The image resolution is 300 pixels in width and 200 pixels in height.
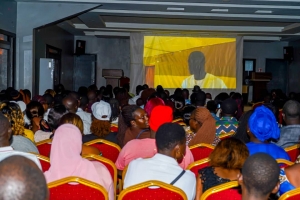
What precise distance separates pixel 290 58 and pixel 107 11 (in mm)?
8296

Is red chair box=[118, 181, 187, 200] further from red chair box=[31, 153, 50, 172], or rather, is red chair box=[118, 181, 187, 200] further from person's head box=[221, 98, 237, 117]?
person's head box=[221, 98, 237, 117]

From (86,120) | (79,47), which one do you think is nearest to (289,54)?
(79,47)

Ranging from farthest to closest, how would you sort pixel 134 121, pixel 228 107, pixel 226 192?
pixel 228 107
pixel 134 121
pixel 226 192

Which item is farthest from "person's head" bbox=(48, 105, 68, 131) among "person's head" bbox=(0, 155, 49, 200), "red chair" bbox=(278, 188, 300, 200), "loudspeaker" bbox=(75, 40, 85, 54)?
"loudspeaker" bbox=(75, 40, 85, 54)

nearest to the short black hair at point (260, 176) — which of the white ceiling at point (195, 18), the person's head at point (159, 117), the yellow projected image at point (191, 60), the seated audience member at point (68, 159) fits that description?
the seated audience member at point (68, 159)

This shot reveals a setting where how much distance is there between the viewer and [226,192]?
274 centimetres

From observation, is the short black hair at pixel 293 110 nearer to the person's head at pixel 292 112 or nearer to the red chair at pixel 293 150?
the person's head at pixel 292 112

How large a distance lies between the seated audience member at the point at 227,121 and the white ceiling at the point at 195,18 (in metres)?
5.07

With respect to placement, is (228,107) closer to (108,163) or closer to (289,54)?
(108,163)

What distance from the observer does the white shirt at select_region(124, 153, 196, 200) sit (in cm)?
301

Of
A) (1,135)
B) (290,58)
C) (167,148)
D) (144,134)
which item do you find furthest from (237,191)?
(290,58)

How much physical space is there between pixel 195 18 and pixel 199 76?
3.57 metres

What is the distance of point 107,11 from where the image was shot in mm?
11797

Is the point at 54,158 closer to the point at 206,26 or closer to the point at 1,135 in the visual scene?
the point at 1,135
